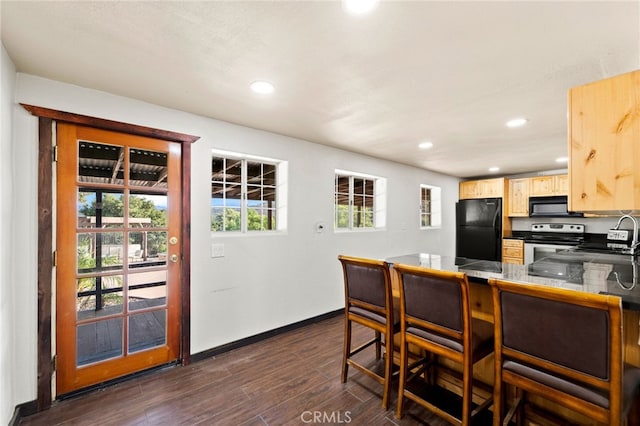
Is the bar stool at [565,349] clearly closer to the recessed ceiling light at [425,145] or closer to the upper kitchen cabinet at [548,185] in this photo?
the recessed ceiling light at [425,145]

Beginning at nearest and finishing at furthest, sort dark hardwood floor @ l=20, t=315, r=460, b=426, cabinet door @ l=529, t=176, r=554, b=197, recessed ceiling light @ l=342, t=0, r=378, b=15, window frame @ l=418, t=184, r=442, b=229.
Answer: recessed ceiling light @ l=342, t=0, r=378, b=15
dark hardwood floor @ l=20, t=315, r=460, b=426
cabinet door @ l=529, t=176, r=554, b=197
window frame @ l=418, t=184, r=442, b=229

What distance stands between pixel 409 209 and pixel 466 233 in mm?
1877

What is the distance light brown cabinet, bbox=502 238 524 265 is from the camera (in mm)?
5328

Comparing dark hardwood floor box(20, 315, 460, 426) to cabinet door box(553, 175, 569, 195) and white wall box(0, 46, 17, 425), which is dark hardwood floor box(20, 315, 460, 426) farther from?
cabinet door box(553, 175, 569, 195)

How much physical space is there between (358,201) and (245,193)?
6.30ft

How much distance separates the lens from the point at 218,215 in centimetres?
298

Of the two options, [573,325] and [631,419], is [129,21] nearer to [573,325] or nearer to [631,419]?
[573,325]

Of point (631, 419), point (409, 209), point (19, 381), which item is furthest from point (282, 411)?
point (409, 209)

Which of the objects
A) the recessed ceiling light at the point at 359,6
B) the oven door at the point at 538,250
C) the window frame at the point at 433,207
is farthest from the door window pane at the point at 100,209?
the oven door at the point at 538,250

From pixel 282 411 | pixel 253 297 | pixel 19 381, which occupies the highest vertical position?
pixel 253 297

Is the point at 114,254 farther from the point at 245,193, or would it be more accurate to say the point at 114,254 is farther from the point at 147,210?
the point at 245,193

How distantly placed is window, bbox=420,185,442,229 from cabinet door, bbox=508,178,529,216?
1418mm

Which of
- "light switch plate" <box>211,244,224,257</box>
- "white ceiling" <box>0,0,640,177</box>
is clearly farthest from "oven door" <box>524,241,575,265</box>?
"light switch plate" <box>211,244,224,257</box>

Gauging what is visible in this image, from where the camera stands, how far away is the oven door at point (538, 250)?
494cm
